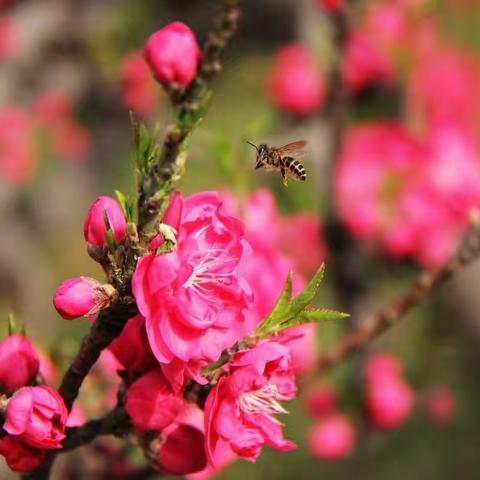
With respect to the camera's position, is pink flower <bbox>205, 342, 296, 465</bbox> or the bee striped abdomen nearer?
pink flower <bbox>205, 342, 296, 465</bbox>

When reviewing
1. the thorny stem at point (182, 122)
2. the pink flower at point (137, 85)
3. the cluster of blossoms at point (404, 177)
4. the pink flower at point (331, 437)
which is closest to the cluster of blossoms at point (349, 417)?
the pink flower at point (331, 437)

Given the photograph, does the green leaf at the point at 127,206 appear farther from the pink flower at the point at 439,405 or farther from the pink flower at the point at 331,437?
the pink flower at the point at 439,405

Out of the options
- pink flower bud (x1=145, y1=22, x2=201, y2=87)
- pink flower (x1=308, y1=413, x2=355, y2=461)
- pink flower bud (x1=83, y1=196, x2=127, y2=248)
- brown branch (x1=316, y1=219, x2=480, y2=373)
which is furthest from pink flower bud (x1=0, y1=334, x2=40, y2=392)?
pink flower (x1=308, y1=413, x2=355, y2=461)

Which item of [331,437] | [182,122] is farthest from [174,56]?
[331,437]

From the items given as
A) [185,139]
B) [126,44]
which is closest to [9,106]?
[126,44]

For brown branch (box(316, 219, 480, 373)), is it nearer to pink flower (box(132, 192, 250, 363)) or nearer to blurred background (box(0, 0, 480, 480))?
blurred background (box(0, 0, 480, 480))

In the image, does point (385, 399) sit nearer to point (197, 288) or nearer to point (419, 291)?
point (419, 291)
